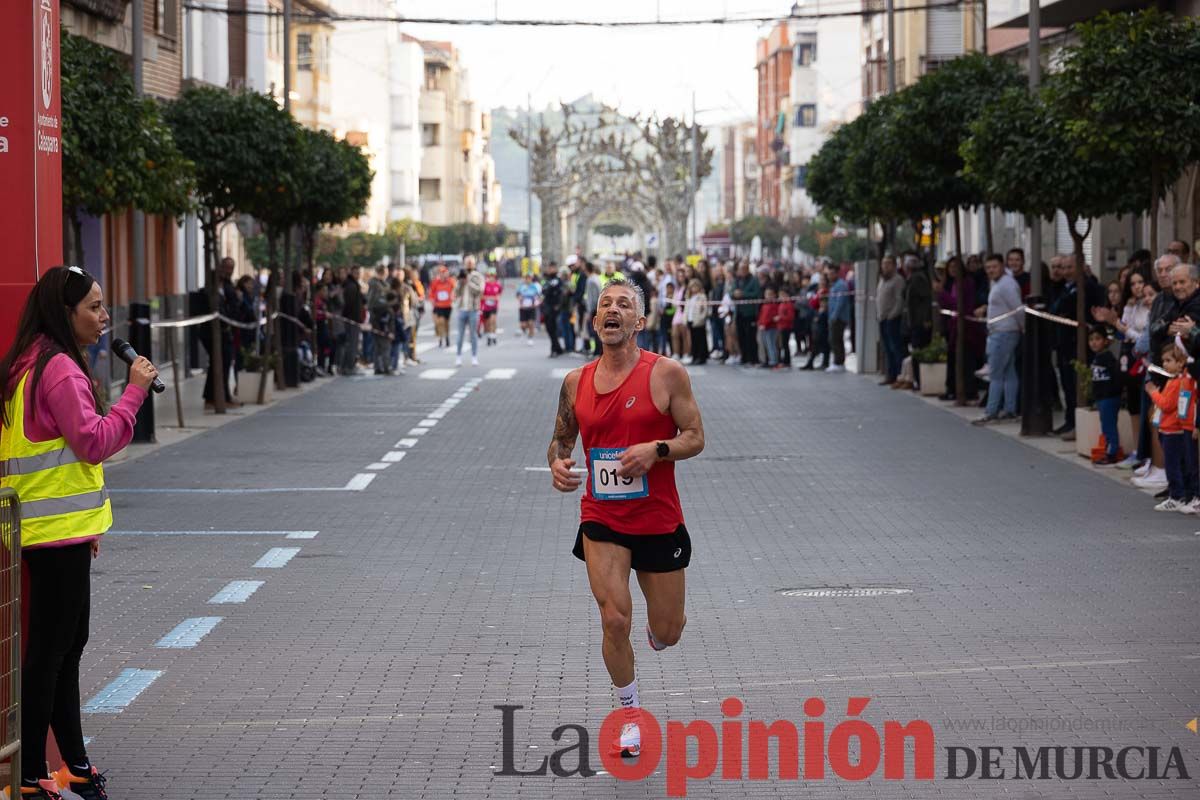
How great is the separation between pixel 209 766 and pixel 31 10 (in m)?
2.63

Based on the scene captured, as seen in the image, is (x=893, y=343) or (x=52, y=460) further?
(x=893, y=343)

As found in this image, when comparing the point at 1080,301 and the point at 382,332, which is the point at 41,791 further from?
the point at 382,332

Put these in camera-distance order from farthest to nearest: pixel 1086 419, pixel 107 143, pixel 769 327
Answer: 1. pixel 769 327
2. pixel 107 143
3. pixel 1086 419

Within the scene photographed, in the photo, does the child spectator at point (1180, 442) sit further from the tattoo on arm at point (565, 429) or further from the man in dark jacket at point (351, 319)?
the man in dark jacket at point (351, 319)

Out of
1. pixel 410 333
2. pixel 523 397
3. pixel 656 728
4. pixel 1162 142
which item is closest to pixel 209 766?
pixel 656 728

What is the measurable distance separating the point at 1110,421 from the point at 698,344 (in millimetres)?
20498

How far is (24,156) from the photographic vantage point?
710 centimetres

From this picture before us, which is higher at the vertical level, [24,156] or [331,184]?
A: [331,184]

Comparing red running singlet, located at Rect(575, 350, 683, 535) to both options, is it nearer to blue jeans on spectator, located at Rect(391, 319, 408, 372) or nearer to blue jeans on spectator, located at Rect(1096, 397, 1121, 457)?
blue jeans on spectator, located at Rect(1096, 397, 1121, 457)

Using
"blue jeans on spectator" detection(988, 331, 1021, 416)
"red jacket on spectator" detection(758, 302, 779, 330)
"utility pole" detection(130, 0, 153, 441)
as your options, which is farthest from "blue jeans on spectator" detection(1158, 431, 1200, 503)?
"red jacket on spectator" detection(758, 302, 779, 330)

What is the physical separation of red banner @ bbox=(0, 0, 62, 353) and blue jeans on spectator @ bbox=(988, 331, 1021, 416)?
17552mm

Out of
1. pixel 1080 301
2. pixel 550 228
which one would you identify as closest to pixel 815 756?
pixel 1080 301

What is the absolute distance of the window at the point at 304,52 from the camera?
3413 inches

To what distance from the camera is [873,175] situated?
3056 cm
